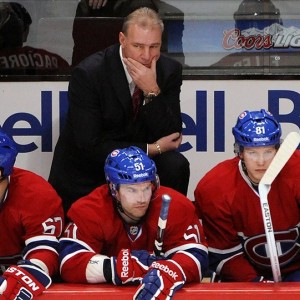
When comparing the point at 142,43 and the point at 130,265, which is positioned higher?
the point at 142,43

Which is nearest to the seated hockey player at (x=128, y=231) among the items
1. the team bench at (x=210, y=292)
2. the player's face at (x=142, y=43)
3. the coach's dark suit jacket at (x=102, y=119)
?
the team bench at (x=210, y=292)

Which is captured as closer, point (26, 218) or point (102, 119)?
point (26, 218)

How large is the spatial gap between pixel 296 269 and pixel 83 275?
84 cm

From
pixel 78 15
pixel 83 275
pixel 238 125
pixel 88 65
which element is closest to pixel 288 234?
pixel 238 125

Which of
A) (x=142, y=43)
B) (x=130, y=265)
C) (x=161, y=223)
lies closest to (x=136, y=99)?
(x=142, y=43)

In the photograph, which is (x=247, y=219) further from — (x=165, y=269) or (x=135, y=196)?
(x=165, y=269)

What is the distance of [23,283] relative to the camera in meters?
3.21

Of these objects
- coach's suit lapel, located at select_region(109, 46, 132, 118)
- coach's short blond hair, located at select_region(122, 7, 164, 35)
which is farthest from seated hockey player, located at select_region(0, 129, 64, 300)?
coach's short blond hair, located at select_region(122, 7, 164, 35)

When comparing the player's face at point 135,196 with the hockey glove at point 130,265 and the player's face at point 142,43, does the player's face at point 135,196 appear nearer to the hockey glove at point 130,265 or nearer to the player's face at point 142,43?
the hockey glove at point 130,265

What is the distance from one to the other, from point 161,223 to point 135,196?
0.60 feet

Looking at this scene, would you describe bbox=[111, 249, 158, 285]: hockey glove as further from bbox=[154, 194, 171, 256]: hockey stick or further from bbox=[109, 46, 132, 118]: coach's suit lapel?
bbox=[109, 46, 132, 118]: coach's suit lapel

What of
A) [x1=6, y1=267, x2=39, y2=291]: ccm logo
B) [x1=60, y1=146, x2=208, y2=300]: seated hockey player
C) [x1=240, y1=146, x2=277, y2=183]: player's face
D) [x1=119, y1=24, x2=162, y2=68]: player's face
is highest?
[x1=119, y1=24, x2=162, y2=68]: player's face

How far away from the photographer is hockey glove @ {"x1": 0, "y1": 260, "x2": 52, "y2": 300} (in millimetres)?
3181

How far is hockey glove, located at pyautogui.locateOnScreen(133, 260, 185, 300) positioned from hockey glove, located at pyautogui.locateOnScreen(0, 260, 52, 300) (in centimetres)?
29
